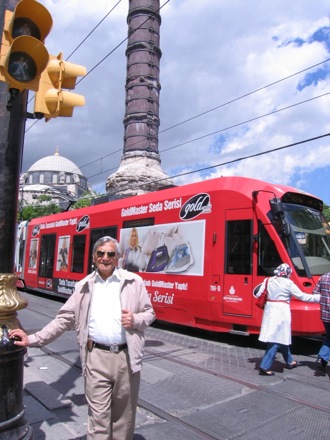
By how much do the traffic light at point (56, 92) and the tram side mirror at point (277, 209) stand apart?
4830mm

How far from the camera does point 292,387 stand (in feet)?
18.0

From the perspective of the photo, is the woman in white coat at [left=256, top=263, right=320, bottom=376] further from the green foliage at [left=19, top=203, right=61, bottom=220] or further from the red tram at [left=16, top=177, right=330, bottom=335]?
the green foliage at [left=19, top=203, right=61, bottom=220]

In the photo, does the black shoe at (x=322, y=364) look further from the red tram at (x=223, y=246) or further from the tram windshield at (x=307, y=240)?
the tram windshield at (x=307, y=240)

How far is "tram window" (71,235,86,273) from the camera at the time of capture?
13.1 metres

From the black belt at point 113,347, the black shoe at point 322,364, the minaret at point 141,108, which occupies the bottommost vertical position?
the black shoe at point 322,364

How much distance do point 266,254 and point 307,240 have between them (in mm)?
905

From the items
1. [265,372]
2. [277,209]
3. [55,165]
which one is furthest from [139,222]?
[55,165]

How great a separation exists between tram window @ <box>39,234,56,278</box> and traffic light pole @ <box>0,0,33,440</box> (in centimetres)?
1252

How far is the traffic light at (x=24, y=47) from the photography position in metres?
2.92

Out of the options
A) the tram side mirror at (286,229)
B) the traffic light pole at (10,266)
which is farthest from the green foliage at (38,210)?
the traffic light pole at (10,266)

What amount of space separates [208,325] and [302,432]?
14.5ft

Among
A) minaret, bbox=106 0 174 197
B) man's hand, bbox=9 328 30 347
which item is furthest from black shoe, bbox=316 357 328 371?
minaret, bbox=106 0 174 197

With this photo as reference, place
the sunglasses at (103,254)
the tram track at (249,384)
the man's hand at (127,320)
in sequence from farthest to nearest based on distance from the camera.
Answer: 1. the tram track at (249,384)
2. the sunglasses at (103,254)
3. the man's hand at (127,320)

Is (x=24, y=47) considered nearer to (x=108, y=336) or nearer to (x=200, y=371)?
(x=108, y=336)
